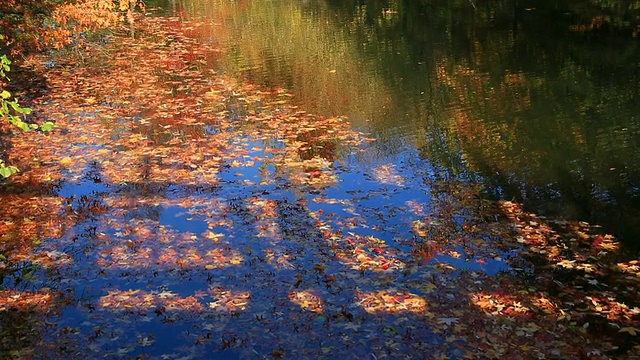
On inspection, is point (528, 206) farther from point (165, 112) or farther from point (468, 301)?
point (165, 112)

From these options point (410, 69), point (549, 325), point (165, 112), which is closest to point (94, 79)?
point (165, 112)

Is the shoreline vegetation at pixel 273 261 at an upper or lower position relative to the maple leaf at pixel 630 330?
upper

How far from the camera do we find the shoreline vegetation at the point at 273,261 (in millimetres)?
7879

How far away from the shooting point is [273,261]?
9.91 meters

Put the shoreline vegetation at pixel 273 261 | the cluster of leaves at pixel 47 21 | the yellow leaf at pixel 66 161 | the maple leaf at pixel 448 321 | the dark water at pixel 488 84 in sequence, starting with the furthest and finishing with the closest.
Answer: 1. the cluster of leaves at pixel 47 21
2. the yellow leaf at pixel 66 161
3. the dark water at pixel 488 84
4. the maple leaf at pixel 448 321
5. the shoreline vegetation at pixel 273 261

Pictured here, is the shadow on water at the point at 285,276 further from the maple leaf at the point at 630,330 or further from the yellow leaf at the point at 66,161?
the yellow leaf at the point at 66,161

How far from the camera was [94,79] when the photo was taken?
72.9 ft

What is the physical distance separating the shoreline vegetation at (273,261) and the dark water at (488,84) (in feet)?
4.69

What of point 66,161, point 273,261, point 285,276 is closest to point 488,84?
point 273,261

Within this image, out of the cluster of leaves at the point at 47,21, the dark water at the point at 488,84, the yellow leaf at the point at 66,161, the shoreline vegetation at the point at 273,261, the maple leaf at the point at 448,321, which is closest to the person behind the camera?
the shoreline vegetation at the point at 273,261

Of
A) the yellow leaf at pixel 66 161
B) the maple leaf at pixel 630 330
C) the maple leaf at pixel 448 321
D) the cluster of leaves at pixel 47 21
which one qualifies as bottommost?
the maple leaf at pixel 630 330

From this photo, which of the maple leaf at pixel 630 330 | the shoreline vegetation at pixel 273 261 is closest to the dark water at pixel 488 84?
the shoreline vegetation at pixel 273 261

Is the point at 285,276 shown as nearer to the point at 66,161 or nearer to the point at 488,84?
the point at 66,161

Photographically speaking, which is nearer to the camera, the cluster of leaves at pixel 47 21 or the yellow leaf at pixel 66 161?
the yellow leaf at pixel 66 161
